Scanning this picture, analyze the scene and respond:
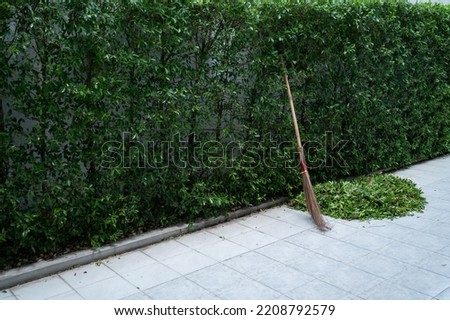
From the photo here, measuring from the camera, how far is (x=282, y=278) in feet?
12.0

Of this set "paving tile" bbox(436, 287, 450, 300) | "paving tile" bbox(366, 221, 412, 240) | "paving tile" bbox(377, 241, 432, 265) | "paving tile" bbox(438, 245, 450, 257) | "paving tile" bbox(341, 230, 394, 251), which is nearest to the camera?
"paving tile" bbox(436, 287, 450, 300)

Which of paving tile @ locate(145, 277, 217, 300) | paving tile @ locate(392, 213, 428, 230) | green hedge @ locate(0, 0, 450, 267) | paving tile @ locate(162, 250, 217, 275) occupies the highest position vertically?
green hedge @ locate(0, 0, 450, 267)

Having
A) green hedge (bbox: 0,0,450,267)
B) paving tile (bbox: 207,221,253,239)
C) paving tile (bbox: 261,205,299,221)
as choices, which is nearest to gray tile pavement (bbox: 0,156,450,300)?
paving tile (bbox: 207,221,253,239)

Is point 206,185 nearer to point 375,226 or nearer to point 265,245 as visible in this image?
point 265,245

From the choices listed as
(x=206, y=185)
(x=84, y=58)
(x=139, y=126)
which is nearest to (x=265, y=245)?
(x=206, y=185)

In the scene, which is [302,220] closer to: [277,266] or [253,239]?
[253,239]

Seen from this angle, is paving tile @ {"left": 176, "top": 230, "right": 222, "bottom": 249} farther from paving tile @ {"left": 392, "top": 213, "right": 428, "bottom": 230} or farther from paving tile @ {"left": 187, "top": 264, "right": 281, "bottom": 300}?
paving tile @ {"left": 392, "top": 213, "right": 428, "bottom": 230}

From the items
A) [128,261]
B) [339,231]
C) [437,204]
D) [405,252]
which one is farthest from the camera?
[437,204]

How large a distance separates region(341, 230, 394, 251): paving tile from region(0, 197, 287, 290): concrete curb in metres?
1.42

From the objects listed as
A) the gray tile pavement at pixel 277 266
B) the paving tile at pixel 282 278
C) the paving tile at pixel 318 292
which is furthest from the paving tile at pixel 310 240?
the paving tile at pixel 318 292

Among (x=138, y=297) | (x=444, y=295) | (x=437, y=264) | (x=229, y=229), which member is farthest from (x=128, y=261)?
(x=437, y=264)

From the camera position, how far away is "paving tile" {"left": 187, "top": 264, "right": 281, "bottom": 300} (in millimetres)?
3373

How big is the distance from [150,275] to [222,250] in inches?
32.4

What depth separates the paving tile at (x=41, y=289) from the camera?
338 cm
